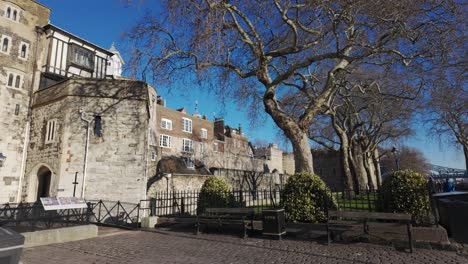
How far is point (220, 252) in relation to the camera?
751 centimetres

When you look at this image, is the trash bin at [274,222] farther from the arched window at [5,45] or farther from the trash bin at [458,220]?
the arched window at [5,45]

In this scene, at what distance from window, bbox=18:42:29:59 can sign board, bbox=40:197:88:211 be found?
A: 15953 millimetres

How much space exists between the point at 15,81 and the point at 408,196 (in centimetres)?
2401

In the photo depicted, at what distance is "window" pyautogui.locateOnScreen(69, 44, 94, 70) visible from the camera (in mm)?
23634

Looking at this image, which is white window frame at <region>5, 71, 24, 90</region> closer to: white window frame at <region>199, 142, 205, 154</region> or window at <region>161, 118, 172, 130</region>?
window at <region>161, 118, 172, 130</region>

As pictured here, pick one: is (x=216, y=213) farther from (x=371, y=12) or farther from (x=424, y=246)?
(x=371, y=12)

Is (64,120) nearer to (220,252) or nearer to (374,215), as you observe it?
(220,252)

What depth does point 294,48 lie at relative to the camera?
37.4 ft

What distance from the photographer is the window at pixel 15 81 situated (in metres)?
20.1

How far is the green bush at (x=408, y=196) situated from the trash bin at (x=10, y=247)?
8.46 meters

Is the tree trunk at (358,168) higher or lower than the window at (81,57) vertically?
lower

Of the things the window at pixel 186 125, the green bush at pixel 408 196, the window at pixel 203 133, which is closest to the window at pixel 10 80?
the green bush at pixel 408 196

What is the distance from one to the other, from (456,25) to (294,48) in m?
6.14

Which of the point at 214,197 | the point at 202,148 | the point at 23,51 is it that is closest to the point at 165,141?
the point at 202,148
